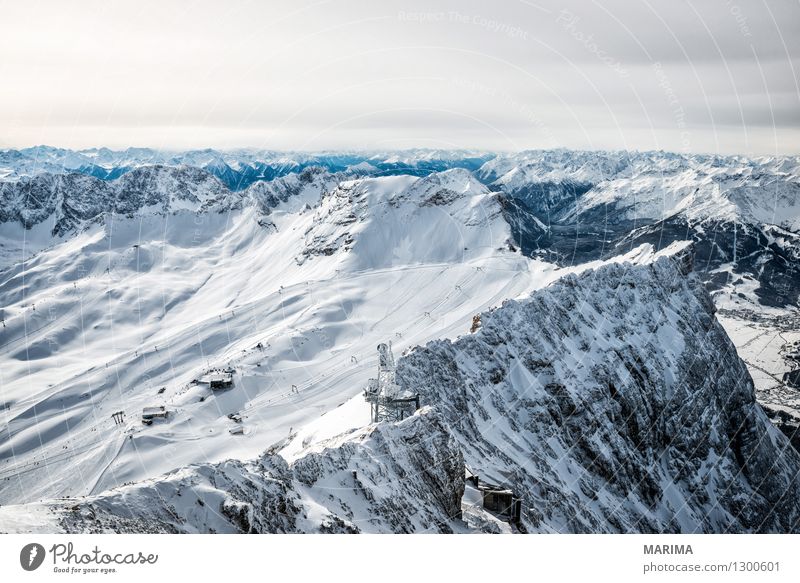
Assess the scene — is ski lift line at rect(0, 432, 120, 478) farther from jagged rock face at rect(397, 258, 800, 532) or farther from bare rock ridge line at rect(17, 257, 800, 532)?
bare rock ridge line at rect(17, 257, 800, 532)

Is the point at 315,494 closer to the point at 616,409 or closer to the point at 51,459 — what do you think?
the point at 616,409

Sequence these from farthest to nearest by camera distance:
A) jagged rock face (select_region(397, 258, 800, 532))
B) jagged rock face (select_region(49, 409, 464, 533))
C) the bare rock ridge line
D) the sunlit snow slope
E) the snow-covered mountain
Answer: the sunlit snow slope
jagged rock face (select_region(397, 258, 800, 532))
the snow-covered mountain
the bare rock ridge line
jagged rock face (select_region(49, 409, 464, 533))

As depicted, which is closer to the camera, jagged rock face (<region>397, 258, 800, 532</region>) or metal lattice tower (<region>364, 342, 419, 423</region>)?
metal lattice tower (<region>364, 342, 419, 423</region>)

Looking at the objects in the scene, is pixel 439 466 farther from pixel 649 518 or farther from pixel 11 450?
pixel 11 450

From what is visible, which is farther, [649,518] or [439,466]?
[649,518]

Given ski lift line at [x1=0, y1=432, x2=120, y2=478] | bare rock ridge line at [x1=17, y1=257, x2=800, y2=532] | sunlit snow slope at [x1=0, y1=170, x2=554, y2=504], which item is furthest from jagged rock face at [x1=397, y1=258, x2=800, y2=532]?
ski lift line at [x1=0, y1=432, x2=120, y2=478]
